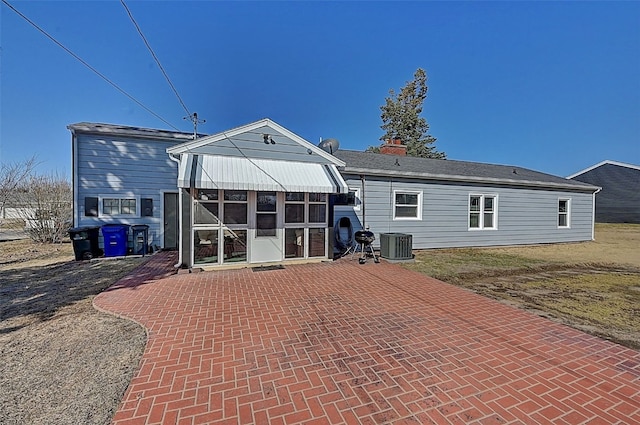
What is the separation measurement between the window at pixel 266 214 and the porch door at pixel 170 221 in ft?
17.9

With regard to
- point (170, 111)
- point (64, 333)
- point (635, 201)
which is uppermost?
point (170, 111)

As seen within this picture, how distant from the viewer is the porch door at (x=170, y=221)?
12.2 m

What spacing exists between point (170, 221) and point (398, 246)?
10.1m

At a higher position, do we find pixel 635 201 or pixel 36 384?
pixel 635 201

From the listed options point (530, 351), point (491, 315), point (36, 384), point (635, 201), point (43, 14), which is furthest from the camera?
point (635, 201)

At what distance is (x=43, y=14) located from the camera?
275 inches

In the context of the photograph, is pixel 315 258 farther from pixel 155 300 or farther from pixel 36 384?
pixel 36 384

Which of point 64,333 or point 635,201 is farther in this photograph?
point 635,201

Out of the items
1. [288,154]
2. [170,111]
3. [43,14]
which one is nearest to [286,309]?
[288,154]

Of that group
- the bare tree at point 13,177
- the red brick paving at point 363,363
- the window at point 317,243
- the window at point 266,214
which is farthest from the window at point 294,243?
the bare tree at point 13,177

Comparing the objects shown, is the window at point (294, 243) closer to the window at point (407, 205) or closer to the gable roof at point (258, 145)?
the gable roof at point (258, 145)

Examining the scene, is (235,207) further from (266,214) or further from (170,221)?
(170,221)

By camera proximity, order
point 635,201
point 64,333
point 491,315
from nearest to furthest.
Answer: point 64,333 < point 491,315 < point 635,201

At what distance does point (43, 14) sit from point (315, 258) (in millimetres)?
10323
